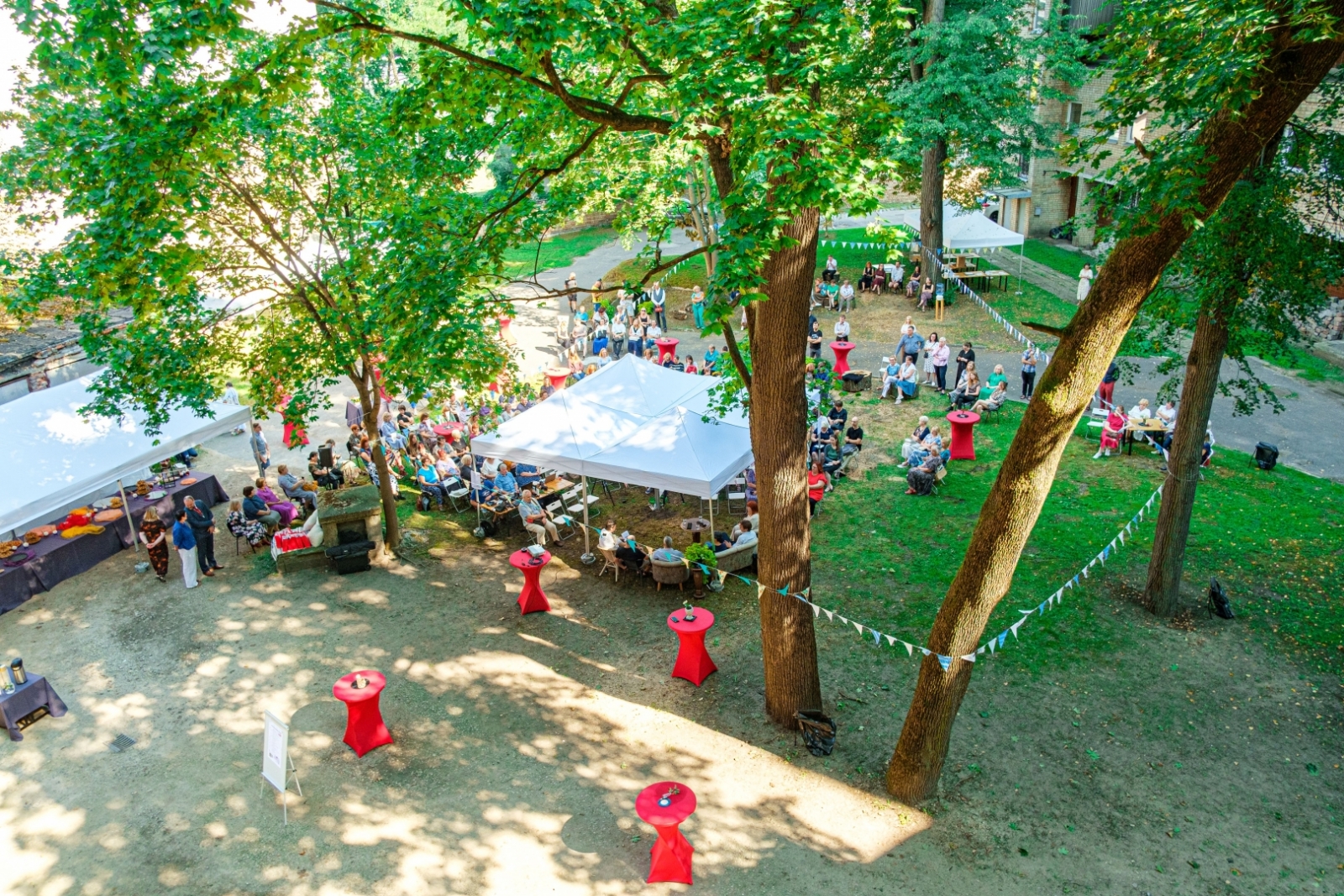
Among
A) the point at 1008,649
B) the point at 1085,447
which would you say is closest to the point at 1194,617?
the point at 1008,649

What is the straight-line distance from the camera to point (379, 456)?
523 inches

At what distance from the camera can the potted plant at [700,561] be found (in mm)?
12164

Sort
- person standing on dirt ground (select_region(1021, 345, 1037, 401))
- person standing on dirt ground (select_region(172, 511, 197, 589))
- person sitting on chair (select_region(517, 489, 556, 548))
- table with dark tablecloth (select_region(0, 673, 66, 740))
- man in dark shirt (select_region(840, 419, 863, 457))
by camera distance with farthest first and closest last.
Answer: person standing on dirt ground (select_region(1021, 345, 1037, 401)) → man in dark shirt (select_region(840, 419, 863, 457)) → person sitting on chair (select_region(517, 489, 556, 548)) → person standing on dirt ground (select_region(172, 511, 197, 589)) → table with dark tablecloth (select_region(0, 673, 66, 740))

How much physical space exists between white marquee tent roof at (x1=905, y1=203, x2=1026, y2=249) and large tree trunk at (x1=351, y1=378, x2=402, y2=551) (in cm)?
1877

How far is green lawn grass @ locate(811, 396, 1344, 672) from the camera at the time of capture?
10992 mm

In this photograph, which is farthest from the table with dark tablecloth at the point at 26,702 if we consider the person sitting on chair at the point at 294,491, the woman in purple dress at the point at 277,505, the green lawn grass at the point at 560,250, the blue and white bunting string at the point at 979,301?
the green lawn grass at the point at 560,250

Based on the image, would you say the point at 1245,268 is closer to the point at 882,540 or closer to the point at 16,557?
the point at 882,540

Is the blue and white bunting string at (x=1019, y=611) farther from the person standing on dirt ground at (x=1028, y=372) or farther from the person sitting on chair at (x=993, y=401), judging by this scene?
the person standing on dirt ground at (x=1028, y=372)

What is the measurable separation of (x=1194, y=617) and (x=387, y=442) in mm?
13475

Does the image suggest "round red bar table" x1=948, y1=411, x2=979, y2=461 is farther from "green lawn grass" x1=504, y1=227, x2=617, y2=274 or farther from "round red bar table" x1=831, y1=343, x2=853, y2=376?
"green lawn grass" x1=504, y1=227, x2=617, y2=274

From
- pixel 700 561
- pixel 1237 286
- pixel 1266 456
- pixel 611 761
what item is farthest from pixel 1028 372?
pixel 611 761

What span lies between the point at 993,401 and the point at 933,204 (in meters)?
9.69

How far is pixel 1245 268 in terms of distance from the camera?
9844 mm

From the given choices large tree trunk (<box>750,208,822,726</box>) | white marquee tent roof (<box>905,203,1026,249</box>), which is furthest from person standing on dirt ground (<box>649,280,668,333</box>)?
large tree trunk (<box>750,208,822,726</box>)
